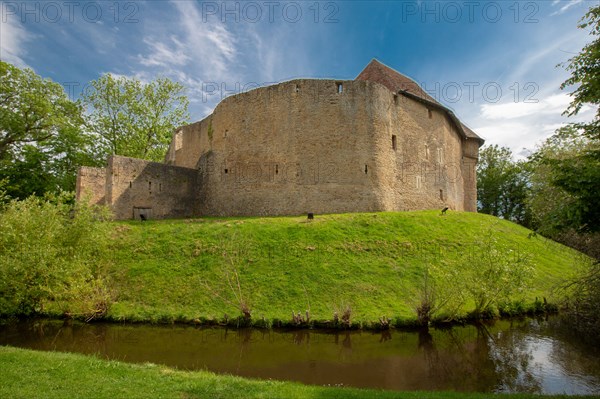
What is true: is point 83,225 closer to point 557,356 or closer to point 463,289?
point 463,289

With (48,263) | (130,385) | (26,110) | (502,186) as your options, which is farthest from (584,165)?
(502,186)

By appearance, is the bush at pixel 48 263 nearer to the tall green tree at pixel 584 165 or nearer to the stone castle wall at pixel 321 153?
the stone castle wall at pixel 321 153

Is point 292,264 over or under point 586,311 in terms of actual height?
over

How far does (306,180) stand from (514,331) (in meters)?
13.7

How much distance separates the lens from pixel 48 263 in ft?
41.9

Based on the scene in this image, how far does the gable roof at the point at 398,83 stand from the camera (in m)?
26.7

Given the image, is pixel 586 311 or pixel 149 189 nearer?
pixel 586 311

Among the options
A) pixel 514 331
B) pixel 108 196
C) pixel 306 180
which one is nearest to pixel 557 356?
pixel 514 331

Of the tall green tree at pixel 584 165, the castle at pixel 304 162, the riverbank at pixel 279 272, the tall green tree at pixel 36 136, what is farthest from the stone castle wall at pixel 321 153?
the tall green tree at pixel 584 165

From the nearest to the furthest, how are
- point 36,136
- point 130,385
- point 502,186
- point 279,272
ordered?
1. point 130,385
2. point 279,272
3. point 36,136
4. point 502,186

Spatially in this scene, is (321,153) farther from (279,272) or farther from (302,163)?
(279,272)

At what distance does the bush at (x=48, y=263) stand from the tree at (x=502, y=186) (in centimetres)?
4047

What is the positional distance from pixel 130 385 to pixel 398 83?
25.5 meters

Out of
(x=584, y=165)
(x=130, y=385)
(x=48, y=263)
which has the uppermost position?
(x=584, y=165)
